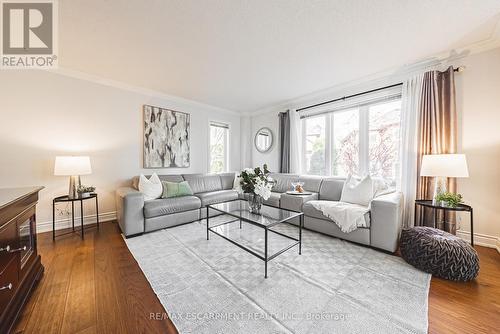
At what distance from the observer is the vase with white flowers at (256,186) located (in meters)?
2.30

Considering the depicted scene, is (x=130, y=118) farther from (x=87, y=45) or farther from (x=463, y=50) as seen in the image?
(x=463, y=50)

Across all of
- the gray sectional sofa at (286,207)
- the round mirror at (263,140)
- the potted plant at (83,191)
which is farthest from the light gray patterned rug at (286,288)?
the round mirror at (263,140)

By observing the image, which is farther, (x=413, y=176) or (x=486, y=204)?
(x=413, y=176)

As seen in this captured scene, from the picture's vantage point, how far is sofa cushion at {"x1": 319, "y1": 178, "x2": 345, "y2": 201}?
10.4 feet

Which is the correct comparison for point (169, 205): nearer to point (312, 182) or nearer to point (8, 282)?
point (8, 282)

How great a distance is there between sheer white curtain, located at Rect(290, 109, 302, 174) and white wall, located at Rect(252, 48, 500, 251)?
2408mm

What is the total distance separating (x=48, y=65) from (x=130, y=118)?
117 centimetres

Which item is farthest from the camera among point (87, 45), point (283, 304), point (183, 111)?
point (183, 111)

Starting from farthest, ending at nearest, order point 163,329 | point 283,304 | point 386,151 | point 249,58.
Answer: point 386,151 → point 249,58 → point 283,304 → point 163,329

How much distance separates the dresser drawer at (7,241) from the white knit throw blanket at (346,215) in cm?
288

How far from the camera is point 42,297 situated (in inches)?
57.5

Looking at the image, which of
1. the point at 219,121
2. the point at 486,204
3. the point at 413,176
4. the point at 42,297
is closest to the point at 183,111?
the point at 219,121

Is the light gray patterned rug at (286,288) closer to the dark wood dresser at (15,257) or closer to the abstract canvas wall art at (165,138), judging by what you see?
the dark wood dresser at (15,257)

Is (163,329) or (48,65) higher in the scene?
(48,65)
